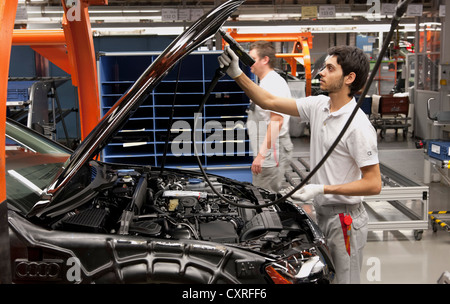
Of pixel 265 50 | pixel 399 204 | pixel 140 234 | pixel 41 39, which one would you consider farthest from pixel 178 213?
pixel 399 204

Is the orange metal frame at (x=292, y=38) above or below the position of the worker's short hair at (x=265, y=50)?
above

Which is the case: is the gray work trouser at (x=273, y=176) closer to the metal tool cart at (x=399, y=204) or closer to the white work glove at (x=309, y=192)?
the metal tool cart at (x=399, y=204)

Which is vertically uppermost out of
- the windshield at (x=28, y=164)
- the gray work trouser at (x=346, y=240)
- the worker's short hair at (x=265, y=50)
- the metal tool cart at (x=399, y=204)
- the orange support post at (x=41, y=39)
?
the orange support post at (x=41, y=39)

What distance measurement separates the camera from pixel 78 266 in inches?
76.1

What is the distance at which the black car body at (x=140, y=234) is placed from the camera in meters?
1.93

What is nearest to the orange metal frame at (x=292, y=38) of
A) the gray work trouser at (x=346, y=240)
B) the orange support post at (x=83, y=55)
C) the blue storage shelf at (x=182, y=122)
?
the blue storage shelf at (x=182, y=122)

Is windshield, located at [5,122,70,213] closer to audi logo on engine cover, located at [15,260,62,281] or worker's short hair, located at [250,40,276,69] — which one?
audi logo on engine cover, located at [15,260,62,281]

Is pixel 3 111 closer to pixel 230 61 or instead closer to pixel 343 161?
pixel 230 61

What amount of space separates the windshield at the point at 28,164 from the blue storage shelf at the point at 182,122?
9.41 feet

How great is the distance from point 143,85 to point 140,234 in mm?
675

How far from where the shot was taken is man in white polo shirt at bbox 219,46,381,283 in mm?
2336

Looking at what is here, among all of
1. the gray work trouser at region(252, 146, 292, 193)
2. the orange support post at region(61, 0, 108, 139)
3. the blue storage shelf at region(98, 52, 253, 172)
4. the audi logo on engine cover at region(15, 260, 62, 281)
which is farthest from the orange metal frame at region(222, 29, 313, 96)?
the audi logo on engine cover at region(15, 260, 62, 281)

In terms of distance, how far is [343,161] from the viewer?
2459 millimetres
